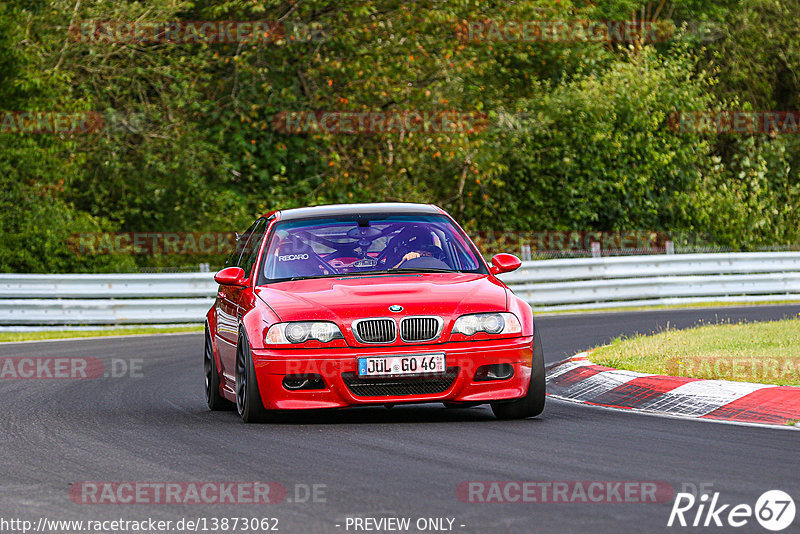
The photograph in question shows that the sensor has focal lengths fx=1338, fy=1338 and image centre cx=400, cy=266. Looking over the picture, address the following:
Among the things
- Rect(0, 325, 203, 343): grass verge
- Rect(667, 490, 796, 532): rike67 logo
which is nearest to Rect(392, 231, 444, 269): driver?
Rect(667, 490, 796, 532): rike67 logo

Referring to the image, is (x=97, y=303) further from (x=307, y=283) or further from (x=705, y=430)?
(x=705, y=430)

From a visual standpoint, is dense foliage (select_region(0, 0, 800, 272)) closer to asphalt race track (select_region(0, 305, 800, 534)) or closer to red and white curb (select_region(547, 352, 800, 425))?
asphalt race track (select_region(0, 305, 800, 534))

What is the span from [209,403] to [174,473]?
Result: 3.87m

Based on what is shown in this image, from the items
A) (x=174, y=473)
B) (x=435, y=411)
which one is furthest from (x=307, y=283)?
(x=174, y=473)

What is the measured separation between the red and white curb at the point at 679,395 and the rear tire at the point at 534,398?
2.98 feet

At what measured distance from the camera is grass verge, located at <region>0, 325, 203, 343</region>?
20.9 meters

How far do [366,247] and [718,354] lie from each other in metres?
3.51

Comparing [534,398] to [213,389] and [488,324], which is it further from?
[213,389]

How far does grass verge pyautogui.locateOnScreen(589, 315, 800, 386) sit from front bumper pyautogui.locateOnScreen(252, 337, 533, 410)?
6.51 ft

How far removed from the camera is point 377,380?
344 inches

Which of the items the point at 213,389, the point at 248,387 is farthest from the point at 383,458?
the point at 213,389

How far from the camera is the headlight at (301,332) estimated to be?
8.77m

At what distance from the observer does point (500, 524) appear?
5.41m

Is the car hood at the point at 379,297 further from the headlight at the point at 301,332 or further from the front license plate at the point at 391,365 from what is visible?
the front license plate at the point at 391,365
